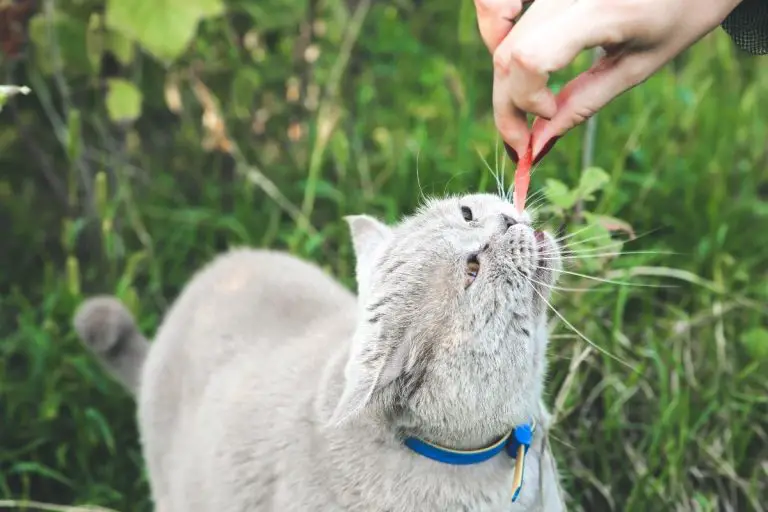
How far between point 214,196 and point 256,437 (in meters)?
1.39

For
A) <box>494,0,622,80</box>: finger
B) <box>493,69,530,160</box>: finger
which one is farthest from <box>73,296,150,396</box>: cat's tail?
<box>494,0,622,80</box>: finger

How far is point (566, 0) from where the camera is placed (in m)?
1.50

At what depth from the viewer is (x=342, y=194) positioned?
9.87ft

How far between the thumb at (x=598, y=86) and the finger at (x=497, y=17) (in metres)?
0.16

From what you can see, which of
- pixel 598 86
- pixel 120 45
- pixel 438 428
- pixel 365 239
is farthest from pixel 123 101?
pixel 598 86

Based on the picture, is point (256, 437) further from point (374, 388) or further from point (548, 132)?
point (548, 132)

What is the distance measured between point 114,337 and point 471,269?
1169mm

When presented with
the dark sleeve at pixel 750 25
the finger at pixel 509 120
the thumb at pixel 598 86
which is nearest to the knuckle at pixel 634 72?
the thumb at pixel 598 86

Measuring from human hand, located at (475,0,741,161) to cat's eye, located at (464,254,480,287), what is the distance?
22cm

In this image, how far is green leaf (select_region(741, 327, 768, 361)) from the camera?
2.33 m

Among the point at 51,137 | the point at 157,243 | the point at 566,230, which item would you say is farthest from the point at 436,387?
the point at 51,137

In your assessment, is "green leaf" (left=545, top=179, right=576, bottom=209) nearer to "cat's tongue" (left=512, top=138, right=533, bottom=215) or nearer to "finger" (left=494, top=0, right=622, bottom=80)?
"cat's tongue" (left=512, top=138, right=533, bottom=215)

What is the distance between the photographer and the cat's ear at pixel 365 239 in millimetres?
1962

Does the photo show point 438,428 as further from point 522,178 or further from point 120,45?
point 120,45
